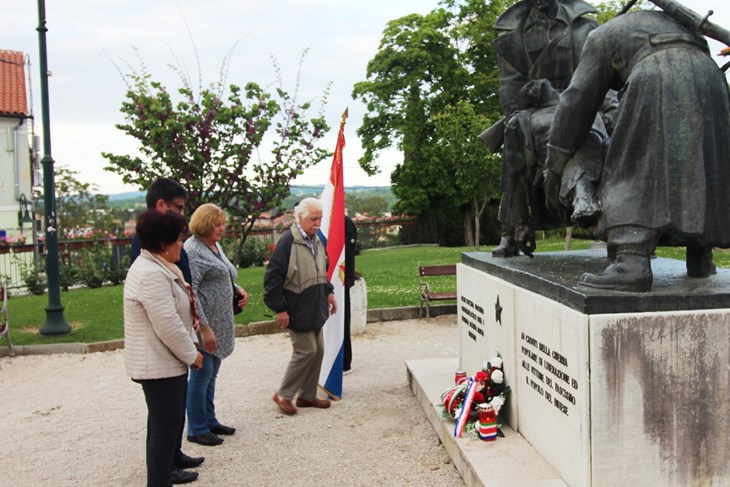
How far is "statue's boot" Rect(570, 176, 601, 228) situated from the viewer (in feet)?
12.5

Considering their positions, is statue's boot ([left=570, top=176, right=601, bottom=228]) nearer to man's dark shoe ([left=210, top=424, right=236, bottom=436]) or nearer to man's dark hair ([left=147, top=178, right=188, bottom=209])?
man's dark hair ([left=147, top=178, right=188, bottom=209])

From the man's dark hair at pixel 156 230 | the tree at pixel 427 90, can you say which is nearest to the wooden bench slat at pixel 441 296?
the man's dark hair at pixel 156 230

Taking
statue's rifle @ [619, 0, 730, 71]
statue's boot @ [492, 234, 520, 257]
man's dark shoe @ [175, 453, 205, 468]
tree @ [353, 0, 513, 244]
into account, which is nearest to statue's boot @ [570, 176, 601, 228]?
statue's rifle @ [619, 0, 730, 71]

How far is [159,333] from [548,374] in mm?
2256

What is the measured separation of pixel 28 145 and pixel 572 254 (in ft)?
99.6

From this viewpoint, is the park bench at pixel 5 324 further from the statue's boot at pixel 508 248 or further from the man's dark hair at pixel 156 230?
the statue's boot at pixel 508 248

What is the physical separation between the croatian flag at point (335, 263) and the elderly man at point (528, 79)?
6.04ft

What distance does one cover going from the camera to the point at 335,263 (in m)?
7.22

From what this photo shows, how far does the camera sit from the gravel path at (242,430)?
15.8ft

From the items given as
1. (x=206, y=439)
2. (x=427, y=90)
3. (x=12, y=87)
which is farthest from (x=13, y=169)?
(x=206, y=439)

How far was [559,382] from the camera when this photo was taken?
3.71m

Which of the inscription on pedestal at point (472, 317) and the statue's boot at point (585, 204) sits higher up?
the statue's boot at point (585, 204)

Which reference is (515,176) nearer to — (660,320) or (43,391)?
(660,320)

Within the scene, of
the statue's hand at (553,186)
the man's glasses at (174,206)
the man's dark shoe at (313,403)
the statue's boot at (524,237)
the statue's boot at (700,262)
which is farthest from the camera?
the man's dark shoe at (313,403)
